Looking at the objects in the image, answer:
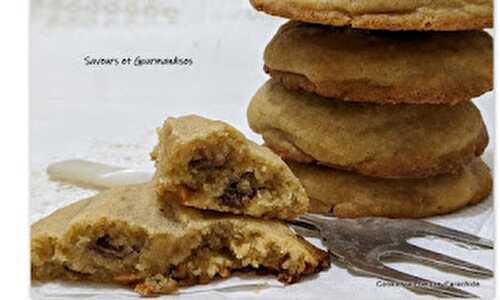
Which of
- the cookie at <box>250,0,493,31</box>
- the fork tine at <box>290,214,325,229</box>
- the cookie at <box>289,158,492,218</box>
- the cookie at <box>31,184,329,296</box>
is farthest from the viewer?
the cookie at <box>289,158,492,218</box>

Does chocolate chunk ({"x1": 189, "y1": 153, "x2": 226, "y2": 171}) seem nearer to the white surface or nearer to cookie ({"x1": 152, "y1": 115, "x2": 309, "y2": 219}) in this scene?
cookie ({"x1": 152, "y1": 115, "x2": 309, "y2": 219})

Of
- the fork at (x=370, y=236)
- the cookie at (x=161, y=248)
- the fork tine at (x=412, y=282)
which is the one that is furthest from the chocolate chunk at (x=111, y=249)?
the fork tine at (x=412, y=282)

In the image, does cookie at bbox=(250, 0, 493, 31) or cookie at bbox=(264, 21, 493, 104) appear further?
cookie at bbox=(264, 21, 493, 104)

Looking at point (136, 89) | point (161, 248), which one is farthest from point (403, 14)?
point (161, 248)

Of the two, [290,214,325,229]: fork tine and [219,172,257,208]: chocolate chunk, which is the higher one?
[219,172,257,208]: chocolate chunk

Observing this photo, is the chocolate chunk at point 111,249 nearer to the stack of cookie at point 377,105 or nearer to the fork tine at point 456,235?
the stack of cookie at point 377,105

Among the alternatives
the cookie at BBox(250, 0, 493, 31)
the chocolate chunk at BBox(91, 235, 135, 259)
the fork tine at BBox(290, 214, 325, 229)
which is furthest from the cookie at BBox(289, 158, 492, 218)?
the chocolate chunk at BBox(91, 235, 135, 259)

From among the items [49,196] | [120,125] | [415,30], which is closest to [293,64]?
[415,30]
